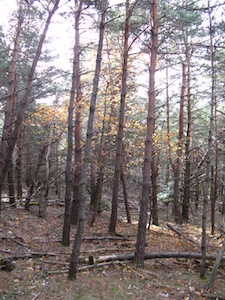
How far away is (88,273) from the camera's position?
6484 mm

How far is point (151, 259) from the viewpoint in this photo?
8078mm

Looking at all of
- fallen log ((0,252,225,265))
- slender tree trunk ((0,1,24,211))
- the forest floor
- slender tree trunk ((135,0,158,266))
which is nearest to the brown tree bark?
the forest floor

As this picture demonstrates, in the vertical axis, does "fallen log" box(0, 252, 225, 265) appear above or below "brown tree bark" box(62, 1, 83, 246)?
below

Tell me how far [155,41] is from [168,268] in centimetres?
690

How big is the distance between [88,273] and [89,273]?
0.03 m

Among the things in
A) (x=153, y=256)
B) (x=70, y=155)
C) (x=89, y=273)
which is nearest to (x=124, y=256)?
(x=153, y=256)

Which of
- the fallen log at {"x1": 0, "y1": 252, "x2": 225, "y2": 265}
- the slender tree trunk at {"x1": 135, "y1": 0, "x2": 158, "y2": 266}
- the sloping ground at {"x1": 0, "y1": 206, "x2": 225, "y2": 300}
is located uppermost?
the slender tree trunk at {"x1": 135, "y1": 0, "x2": 158, "y2": 266}

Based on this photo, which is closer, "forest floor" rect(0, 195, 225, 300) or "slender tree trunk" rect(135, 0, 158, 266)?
"forest floor" rect(0, 195, 225, 300)

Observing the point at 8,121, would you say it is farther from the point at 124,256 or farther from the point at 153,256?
the point at 153,256

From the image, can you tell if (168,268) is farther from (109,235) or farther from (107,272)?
(109,235)

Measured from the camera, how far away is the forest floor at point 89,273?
17.9 feet

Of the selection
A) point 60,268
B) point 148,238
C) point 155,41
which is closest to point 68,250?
point 60,268

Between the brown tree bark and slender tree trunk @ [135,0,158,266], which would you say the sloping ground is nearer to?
slender tree trunk @ [135,0,158,266]

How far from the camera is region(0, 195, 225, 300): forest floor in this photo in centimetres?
545
